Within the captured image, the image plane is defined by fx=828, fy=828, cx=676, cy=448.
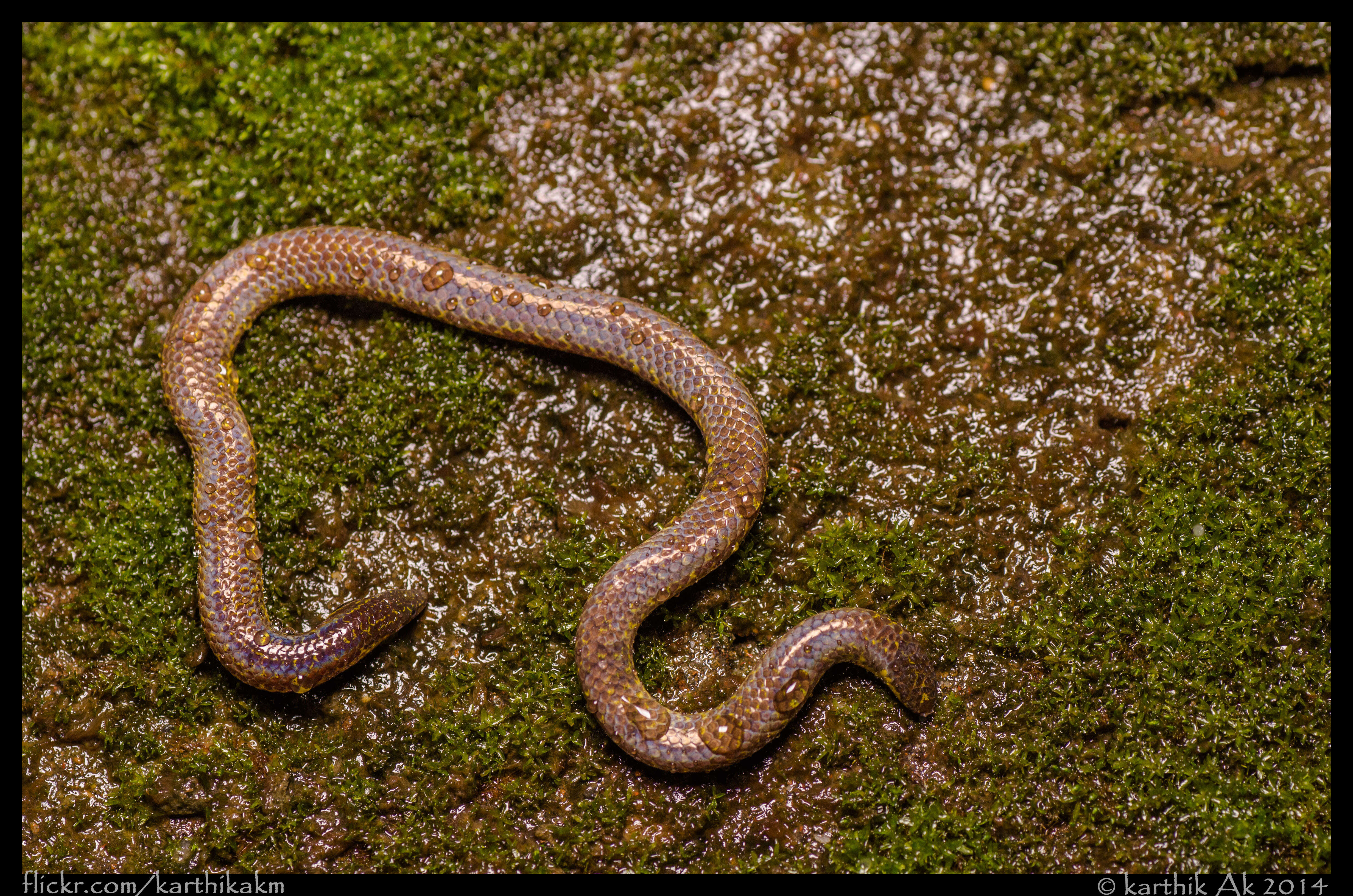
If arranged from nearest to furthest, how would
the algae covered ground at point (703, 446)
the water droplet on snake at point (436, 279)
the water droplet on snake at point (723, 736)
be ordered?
1. the water droplet on snake at point (723, 736)
2. the algae covered ground at point (703, 446)
3. the water droplet on snake at point (436, 279)

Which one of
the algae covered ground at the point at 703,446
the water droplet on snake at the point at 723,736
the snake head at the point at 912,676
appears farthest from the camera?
the algae covered ground at the point at 703,446

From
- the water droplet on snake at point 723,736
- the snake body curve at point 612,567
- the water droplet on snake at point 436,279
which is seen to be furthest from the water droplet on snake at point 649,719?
the water droplet on snake at point 436,279

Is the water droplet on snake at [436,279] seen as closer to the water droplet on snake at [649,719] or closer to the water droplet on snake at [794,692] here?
the water droplet on snake at [649,719]

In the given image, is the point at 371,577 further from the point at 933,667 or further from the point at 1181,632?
the point at 1181,632

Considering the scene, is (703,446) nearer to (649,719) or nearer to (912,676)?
(649,719)

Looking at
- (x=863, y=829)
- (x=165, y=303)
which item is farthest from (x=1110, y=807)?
(x=165, y=303)

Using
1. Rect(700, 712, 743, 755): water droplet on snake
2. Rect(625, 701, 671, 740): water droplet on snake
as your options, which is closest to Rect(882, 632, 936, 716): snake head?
Rect(700, 712, 743, 755): water droplet on snake

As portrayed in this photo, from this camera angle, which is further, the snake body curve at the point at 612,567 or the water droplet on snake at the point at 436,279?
the water droplet on snake at the point at 436,279
